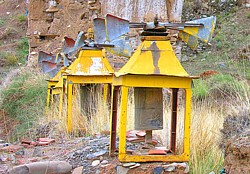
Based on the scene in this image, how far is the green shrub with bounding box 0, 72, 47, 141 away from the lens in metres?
9.74

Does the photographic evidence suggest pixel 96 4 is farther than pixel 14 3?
No

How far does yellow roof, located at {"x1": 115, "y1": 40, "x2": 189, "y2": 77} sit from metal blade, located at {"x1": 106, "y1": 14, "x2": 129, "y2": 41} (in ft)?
0.70

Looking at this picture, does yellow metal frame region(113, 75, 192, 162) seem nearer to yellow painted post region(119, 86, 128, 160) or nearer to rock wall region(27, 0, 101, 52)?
yellow painted post region(119, 86, 128, 160)

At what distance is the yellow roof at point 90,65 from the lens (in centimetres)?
664

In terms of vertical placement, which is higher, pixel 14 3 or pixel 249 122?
pixel 14 3

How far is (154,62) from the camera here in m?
4.34

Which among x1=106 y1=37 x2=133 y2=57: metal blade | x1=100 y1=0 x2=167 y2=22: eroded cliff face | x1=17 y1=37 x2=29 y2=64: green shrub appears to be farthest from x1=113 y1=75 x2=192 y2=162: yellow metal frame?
x1=17 y1=37 x2=29 y2=64: green shrub

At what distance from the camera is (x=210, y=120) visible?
18.3 ft

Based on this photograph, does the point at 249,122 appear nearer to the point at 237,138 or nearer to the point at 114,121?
the point at 237,138

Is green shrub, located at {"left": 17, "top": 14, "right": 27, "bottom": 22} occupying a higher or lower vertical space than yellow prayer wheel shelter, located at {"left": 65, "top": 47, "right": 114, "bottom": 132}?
higher

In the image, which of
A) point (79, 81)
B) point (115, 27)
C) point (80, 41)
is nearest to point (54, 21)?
point (80, 41)

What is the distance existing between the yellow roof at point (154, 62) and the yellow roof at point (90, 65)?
2162mm

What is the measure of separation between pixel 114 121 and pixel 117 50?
3.32ft

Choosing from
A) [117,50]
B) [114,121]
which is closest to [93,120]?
[117,50]
